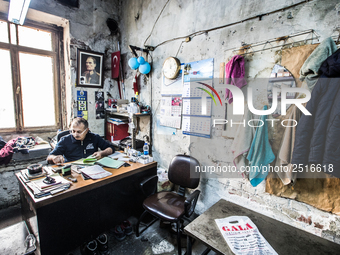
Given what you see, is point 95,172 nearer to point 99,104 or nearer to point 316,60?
point 99,104

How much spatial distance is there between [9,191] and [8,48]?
2.35 metres

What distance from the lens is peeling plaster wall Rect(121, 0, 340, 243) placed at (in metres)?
1.52

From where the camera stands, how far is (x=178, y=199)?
212 cm

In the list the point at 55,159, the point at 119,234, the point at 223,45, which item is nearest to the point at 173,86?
the point at 223,45

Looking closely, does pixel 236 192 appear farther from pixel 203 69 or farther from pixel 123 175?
pixel 203 69

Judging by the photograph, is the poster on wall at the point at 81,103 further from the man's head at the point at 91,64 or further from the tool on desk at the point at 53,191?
the tool on desk at the point at 53,191

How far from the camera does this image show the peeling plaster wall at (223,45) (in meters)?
1.52

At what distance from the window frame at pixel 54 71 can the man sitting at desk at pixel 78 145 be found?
125 centimetres

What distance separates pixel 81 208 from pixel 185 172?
121 cm

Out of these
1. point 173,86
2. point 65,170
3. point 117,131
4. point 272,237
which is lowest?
point 272,237

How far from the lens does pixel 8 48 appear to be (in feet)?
9.36

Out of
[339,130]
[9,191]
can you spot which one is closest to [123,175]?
[339,130]

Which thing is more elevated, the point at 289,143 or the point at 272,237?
the point at 289,143

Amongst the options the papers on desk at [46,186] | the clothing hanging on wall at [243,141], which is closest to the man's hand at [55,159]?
the papers on desk at [46,186]
